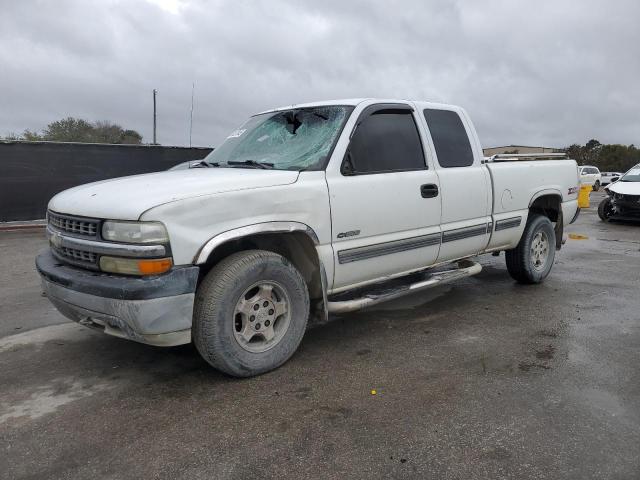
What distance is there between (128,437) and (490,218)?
3.84m

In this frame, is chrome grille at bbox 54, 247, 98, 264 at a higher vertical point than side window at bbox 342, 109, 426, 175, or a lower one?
lower

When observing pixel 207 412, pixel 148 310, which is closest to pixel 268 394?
pixel 207 412

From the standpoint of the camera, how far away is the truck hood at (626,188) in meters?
13.3

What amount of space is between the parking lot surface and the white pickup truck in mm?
398

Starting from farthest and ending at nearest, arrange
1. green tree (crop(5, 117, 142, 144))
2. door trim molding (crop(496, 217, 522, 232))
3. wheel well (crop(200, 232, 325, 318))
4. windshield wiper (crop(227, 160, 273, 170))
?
green tree (crop(5, 117, 142, 144))
door trim molding (crop(496, 217, 522, 232))
windshield wiper (crop(227, 160, 273, 170))
wheel well (crop(200, 232, 325, 318))

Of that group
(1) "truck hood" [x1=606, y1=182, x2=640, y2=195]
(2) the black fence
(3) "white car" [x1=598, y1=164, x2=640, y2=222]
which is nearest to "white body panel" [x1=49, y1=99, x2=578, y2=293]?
(3) "white car" [x1=598, y1=164, x2=640, y2=222]

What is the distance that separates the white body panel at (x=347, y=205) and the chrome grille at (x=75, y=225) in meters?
0.06

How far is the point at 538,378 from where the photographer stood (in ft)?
11.5

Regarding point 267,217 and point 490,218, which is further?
point 490,218

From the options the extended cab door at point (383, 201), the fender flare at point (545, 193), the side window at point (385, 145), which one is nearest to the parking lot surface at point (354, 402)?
the extended cab door at point (383, 201)

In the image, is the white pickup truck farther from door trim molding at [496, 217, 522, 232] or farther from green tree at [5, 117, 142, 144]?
green tree at [5, 117, 142, 144]

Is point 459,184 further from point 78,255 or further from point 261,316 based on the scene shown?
point 78,255

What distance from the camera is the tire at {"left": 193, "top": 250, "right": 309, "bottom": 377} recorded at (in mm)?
3256

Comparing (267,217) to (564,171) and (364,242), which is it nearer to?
(364,242)
